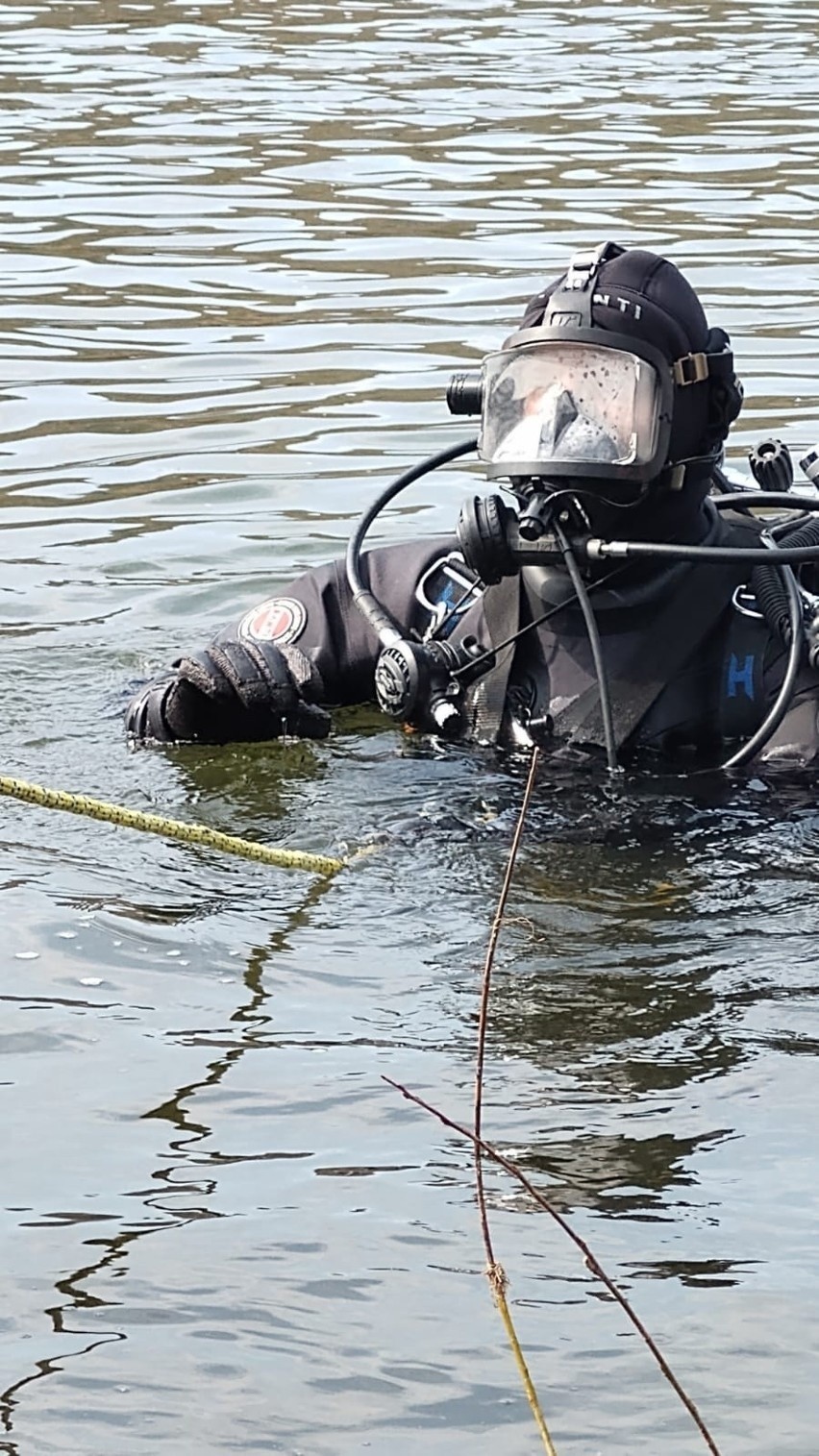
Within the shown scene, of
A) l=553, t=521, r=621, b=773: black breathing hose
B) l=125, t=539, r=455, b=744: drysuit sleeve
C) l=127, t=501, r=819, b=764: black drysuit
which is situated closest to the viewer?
l=553, t=521, r=621, b=773: black breathing hose

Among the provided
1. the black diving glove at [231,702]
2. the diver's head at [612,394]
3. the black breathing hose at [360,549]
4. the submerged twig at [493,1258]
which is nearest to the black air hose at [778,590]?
the diver's head at [612,394]

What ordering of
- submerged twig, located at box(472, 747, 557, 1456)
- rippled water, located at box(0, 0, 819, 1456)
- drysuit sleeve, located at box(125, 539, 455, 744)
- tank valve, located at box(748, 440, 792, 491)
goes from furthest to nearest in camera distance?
1. tank valve, located at box(748, 440, 792, 491)
2. drysuit sleeve, located at box(125, 539, 455, 744)
3. rippled water, located at box(0, 0, 819, 1456)
4. submerged twig, located at box(472, 747, 557, 1456)

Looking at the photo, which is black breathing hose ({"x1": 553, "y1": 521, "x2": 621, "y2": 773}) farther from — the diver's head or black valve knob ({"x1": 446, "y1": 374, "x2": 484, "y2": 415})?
black valve knob ({"x1": 446, "y1": 374, "x2": 484, "y2": 415})

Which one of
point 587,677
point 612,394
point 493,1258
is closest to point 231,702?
point 587,677

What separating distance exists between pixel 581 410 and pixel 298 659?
0.83m

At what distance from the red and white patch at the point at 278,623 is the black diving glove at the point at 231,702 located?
83 mm

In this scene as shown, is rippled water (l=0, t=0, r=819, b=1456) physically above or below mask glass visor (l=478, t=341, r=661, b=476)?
below

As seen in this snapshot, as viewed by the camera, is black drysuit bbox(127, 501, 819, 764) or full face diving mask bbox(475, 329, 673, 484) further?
black drysuit bbox(127, 501, 819, 764)

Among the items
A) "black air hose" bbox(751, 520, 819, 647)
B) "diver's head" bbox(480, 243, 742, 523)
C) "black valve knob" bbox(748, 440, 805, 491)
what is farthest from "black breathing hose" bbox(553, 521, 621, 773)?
"black valve knob" bbox(748, 440, 805, 491)

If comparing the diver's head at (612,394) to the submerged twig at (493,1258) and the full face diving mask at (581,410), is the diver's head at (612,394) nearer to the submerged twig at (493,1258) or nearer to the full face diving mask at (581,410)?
the full face diving mask at (581,410)

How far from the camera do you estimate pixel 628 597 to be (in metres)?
4.35

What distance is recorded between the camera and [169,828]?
3.63 meters

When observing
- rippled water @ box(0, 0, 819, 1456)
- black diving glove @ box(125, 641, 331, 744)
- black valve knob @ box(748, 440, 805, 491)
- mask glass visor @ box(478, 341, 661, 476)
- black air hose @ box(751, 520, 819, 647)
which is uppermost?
mask glass visor @ box(478, 341, 661, 476)

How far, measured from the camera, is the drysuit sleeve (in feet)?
14.5
